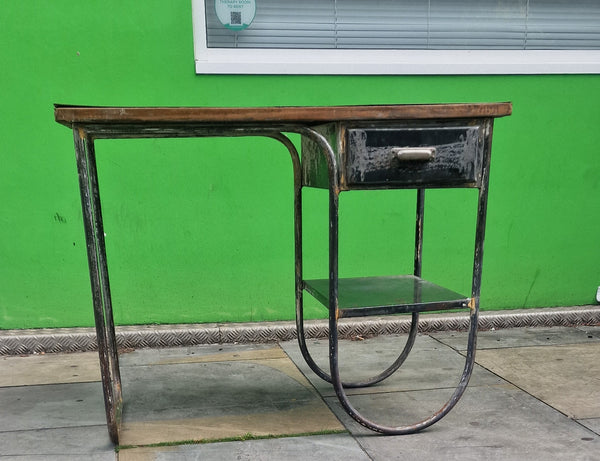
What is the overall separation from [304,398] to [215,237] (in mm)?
1212

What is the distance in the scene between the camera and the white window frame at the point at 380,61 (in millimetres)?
3367

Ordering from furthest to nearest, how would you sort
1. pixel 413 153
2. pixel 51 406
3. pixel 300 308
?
pixel 300 308, pixel 51 406, pixel 413 153

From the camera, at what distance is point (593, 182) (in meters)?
3.79

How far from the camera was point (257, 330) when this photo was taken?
3535mm

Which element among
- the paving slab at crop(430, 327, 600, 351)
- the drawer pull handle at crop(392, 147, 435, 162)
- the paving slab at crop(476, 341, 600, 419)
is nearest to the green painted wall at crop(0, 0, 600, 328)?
the paving slab at crop(430, 327, 600, 351)

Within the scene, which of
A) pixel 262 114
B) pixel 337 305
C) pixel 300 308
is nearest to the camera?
pixel 262 114

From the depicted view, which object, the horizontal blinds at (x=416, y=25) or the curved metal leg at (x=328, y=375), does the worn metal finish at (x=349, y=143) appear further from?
the horizontal blinds at (x=416, y=25)

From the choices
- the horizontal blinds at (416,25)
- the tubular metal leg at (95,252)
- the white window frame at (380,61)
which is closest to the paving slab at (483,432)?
the tubular metal leg at (95,252)

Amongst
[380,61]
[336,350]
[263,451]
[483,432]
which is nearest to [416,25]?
[380,61]

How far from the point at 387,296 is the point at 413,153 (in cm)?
62

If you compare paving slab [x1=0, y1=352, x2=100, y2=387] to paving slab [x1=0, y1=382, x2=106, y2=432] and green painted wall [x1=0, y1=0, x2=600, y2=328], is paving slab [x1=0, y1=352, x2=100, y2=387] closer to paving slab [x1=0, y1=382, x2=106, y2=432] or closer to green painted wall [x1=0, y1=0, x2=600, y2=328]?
paving slab [x1=0, y1=382, x2=106, y2=432]

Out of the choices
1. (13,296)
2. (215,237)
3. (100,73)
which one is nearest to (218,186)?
(215,237)

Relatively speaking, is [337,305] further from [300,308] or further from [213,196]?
[213,196]

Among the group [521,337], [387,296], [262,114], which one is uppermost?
[262,114]
